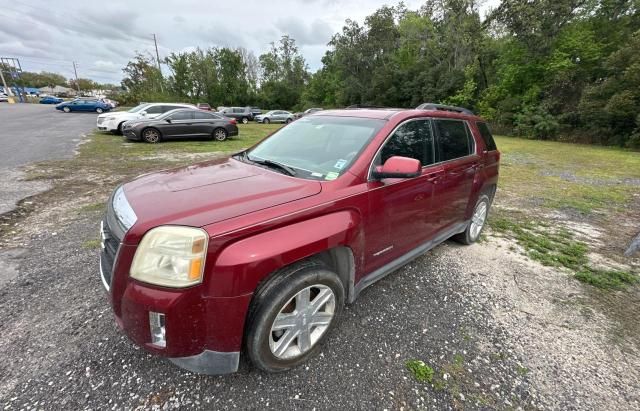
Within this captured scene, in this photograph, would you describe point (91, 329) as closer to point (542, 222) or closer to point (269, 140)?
point (269, 140)

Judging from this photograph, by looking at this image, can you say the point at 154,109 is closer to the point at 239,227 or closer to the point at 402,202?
the point at 402,202

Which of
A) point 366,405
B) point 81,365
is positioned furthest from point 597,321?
point 81,365

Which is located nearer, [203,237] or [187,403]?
[203,237]

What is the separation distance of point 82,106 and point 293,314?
123 feet

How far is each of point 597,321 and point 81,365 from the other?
13.4ft

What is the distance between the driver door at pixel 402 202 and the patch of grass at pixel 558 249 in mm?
1859

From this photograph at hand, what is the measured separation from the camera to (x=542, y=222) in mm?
4766

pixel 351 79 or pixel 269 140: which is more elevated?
pixel 351 79

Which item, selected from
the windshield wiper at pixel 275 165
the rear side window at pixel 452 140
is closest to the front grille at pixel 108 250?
the windshield wiper at pixel 275 165

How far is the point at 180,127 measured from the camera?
11.7 metres

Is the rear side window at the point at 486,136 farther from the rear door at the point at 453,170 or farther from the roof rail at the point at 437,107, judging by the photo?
the rear door at the point at 453,170

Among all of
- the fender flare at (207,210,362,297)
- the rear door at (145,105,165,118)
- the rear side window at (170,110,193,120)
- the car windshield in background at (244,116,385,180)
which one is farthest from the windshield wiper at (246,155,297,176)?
the rear door at (145,105,165,118)

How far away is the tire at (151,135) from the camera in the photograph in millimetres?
11102

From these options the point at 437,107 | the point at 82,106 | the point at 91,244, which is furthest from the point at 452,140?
the point at 82,106
